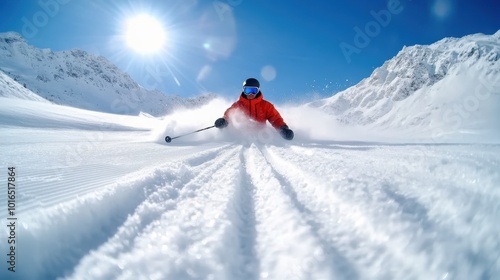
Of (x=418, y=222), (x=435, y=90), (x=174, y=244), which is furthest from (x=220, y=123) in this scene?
(x=435, y=90)

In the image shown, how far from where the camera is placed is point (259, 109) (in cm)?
841

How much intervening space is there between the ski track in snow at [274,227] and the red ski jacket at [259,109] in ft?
21.2

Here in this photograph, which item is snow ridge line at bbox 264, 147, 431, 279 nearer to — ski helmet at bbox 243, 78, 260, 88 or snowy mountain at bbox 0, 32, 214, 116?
ski helmet at bbox 243, 78, 260, 88

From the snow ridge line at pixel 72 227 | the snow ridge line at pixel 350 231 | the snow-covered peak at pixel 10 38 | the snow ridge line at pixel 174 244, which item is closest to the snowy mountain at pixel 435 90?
the snow ridge line at pixel 350 231

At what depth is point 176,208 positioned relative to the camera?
1.58 metres

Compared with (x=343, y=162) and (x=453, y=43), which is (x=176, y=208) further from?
(x=453, y=43)

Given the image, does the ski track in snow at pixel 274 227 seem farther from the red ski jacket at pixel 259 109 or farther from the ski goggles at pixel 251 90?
the ski goggles at pixel 251 90

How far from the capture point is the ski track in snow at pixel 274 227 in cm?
95

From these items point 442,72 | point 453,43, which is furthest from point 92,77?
point 453,43

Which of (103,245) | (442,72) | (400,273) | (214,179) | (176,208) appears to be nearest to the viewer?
(400,273)

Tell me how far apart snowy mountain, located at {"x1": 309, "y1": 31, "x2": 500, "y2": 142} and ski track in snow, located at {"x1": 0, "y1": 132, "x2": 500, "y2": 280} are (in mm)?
101732

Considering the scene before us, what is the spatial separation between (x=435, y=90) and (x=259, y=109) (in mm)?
169243

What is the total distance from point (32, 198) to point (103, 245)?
676 millimetres

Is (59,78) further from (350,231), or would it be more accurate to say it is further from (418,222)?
(418,222)
